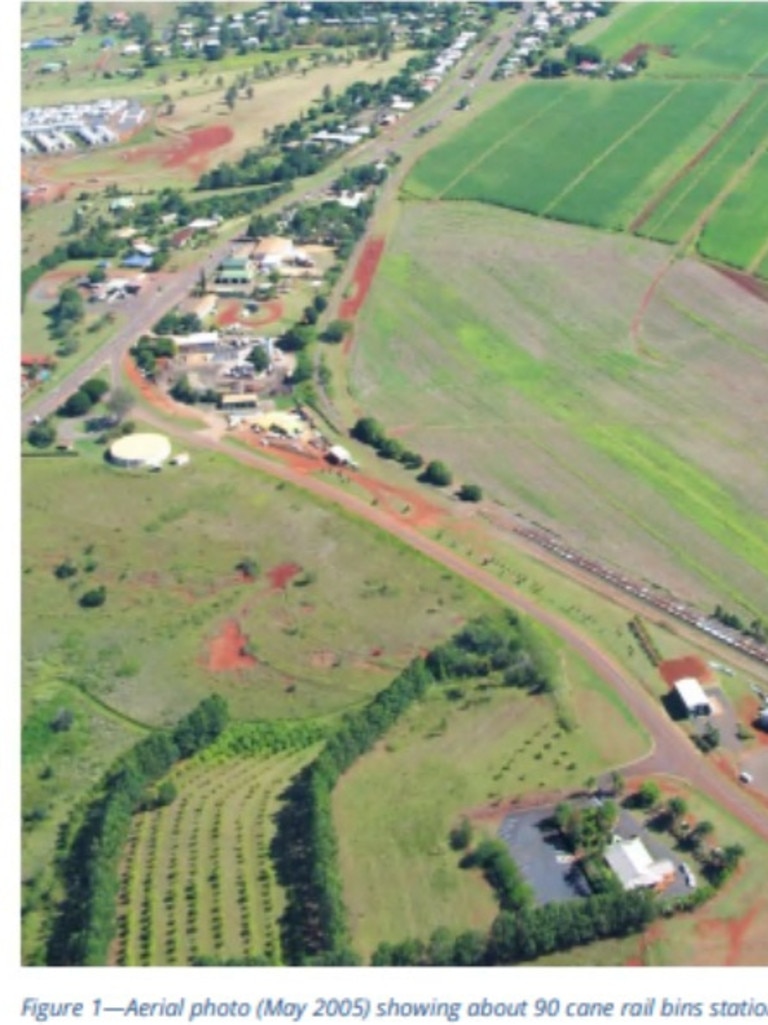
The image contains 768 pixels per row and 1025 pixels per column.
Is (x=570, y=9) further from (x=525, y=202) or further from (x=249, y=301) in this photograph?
(x=249, y=301)

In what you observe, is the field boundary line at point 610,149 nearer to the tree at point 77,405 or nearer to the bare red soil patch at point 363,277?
the bare red soil patch at point 363,277

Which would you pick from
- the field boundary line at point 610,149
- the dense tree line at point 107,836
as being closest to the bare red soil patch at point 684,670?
the dense tree line at point 107,836

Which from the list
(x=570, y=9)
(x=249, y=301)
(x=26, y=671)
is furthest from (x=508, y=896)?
(x=570, y=9)

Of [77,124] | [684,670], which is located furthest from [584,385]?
[77,124]

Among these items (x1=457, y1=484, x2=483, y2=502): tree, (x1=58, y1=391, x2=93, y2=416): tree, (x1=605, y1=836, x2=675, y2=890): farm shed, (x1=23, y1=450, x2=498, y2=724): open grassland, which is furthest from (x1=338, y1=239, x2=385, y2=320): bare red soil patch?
(x1=605, y1=836, x2=675, y2=890): farm shed

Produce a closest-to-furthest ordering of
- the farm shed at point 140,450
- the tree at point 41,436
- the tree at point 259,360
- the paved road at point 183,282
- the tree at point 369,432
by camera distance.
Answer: the farm shed at point 140,450 < the tree at point 369,432 < the tree at point 41,436 < the paved road at point 183,282 < the tree at point 259,360

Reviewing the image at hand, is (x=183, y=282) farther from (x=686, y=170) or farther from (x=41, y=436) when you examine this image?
(x=686, y=170)
